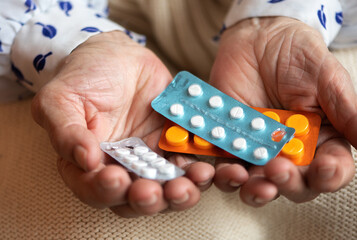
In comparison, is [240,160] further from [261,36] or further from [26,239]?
[26,239]

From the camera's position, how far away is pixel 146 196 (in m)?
0.48

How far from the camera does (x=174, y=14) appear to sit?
36.6 inches

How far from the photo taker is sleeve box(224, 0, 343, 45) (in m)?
0.75

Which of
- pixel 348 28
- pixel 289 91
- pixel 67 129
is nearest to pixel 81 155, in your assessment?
pixel 67 129

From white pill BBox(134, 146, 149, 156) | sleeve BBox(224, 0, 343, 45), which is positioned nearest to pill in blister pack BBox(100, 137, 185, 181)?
white pill BBox(134, 146, 149, 156)

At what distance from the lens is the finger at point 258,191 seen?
494mm

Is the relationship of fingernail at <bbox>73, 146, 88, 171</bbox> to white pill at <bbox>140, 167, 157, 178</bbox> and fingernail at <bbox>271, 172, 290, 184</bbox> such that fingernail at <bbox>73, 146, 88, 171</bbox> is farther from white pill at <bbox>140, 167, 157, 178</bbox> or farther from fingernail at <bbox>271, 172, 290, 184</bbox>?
fingernail at <bbox>271, 172, 290, 184</bbox>

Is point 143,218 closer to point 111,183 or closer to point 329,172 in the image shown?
point 111,183

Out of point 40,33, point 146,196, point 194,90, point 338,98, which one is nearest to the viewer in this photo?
point 146,196

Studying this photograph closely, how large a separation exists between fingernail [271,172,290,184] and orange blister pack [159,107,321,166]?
0.10m

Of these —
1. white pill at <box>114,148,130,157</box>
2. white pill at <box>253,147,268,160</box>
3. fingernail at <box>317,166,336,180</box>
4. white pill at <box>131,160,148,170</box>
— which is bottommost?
white pill at <box>114,148,130,157</box>

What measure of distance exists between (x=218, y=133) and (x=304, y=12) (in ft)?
1.04

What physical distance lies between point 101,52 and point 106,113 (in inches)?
4.6

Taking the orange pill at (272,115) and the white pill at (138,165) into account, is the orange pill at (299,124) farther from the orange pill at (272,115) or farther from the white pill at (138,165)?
the white pill at (138,165)
